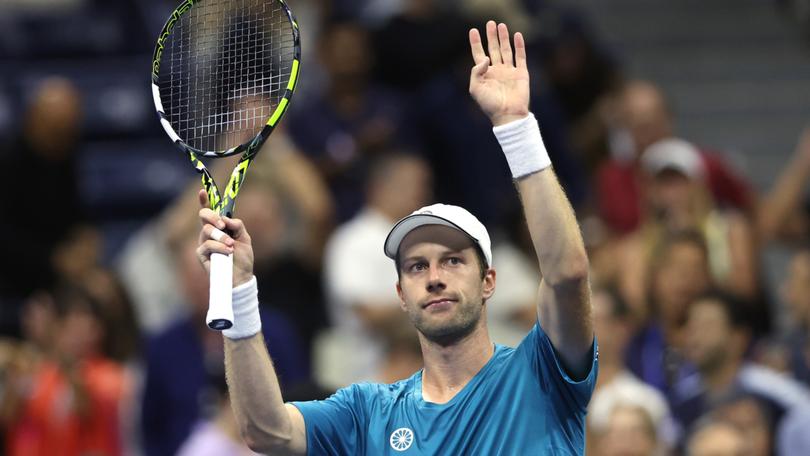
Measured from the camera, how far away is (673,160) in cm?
1013

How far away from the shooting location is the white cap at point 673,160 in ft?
→ 33.2

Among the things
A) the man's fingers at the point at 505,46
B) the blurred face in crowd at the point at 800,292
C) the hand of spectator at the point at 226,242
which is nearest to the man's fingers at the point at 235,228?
the hand of spectator at the point at 226,242

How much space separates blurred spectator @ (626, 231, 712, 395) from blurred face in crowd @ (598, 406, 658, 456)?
0.93 m

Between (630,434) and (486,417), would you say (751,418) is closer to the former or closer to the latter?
(630,434)

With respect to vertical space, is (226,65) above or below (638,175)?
above

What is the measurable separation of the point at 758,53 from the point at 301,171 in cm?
535

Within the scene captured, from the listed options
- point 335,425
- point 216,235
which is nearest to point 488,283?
point 335,425

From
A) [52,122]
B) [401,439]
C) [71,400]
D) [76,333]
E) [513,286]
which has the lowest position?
[71,400]

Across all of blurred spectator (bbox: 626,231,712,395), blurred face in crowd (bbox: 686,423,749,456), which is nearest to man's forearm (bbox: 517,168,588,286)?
blurred face in crowd (bbox: 686,423,749,456)

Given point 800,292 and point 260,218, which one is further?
point 260,218

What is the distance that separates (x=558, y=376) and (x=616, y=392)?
3312 mm

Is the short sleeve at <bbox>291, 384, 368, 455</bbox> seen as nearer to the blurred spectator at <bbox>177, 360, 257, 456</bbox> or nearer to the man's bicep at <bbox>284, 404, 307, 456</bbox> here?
the man's bicep at <bbox>284, 404, 307, 456</bbox>

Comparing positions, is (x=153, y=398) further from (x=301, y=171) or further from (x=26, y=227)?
(x=26, y=227)

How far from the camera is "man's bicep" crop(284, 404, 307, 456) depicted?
18.3 ft
